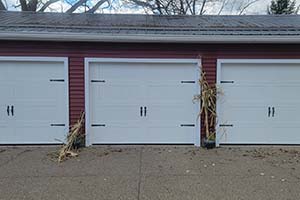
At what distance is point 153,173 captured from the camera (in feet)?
17.4

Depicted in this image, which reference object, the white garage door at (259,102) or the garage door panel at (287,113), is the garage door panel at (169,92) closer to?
the white garage door at (259,102)

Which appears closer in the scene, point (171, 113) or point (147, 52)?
point (147, 52)

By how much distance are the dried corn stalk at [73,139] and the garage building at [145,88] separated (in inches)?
7.1

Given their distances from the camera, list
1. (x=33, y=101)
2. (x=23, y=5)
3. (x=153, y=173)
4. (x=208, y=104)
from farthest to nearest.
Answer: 1. (x=23, y=5)
2. (x=33, y=101)
3. (x=208, y=104)
4. (x=153, y=173)

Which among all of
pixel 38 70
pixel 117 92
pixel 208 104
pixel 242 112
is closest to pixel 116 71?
pixel 117 92

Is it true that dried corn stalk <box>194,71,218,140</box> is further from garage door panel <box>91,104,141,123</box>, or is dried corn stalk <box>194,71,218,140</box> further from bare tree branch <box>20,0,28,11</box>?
bare tree branch <box>20,0,28,11</box>

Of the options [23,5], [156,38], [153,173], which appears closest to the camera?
[153,173]

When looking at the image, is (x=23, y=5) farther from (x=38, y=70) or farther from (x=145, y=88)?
(x=145, y=88)

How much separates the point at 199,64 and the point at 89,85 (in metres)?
2.70

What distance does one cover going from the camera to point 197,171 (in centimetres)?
542

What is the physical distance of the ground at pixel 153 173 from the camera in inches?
172

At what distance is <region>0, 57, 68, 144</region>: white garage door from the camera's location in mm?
7371

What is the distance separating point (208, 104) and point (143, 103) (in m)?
1.57

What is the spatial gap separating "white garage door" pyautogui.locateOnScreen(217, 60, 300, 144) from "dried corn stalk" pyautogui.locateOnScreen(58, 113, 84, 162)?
337 centimetres
